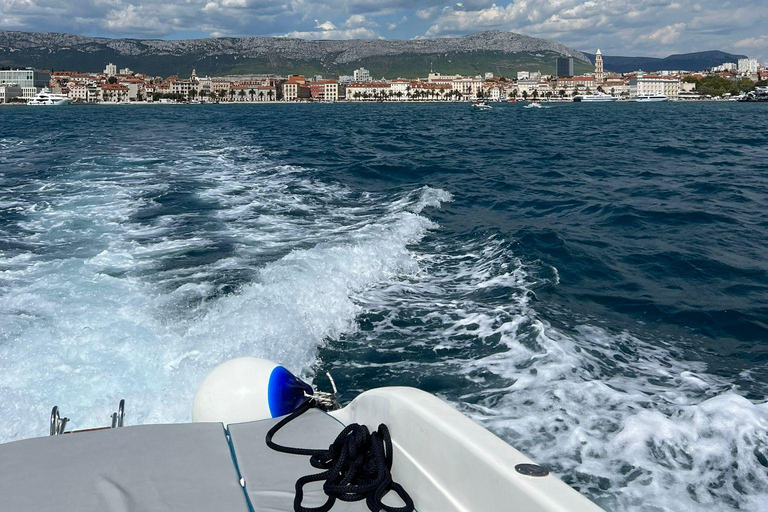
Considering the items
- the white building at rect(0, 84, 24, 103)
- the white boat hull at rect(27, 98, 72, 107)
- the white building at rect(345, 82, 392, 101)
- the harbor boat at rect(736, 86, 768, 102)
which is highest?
the white building at rect(345, 82, 392, 101)

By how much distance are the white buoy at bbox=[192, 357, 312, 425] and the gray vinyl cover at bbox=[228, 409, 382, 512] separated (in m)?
0.17

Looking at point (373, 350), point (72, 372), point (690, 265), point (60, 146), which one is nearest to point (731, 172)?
point (690, 265)

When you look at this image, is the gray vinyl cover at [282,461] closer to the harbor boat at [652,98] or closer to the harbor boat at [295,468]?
the harbor boat at [295,468]

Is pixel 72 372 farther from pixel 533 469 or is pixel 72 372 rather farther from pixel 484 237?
pixel 484 237

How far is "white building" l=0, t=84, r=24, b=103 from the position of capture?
Result: 390 ft

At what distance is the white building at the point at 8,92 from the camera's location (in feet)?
390

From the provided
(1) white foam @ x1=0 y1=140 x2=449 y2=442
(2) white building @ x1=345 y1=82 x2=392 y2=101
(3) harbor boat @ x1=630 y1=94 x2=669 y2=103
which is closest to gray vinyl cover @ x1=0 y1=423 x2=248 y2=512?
(1) white foam @ x1=0 y1=140 x2=449 y2=442

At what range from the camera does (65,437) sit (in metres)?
2.40

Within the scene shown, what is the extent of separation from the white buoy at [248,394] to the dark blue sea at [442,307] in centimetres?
131

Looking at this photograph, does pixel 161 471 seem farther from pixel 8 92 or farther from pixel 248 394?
pixel 8 92

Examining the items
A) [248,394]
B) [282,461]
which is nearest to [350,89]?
[248,394]

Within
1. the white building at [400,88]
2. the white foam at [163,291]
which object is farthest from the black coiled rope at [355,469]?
the white building at [400,88]

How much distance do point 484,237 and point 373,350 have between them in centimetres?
430

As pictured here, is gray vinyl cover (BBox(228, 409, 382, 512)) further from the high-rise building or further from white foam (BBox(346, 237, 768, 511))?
the high-rise building
